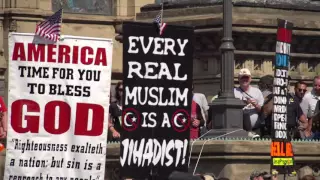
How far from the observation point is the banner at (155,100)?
15711 mm

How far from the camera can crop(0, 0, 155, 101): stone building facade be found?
112 feet

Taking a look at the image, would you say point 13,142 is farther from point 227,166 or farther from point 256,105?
point 256,105

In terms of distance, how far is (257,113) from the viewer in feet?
61.7

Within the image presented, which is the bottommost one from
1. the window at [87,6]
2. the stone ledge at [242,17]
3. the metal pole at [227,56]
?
the metal pole at [227,56]

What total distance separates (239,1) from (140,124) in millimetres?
4823

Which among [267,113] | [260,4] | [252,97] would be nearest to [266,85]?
[252,97]

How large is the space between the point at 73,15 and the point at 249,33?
48.3 ft

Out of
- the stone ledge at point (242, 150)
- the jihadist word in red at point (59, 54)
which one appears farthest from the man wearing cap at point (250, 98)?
the jihadist word in red at point (59, 54)

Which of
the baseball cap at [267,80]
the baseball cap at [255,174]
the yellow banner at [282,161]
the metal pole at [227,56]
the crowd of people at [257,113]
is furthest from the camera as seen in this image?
the baseball cap at [267,80]

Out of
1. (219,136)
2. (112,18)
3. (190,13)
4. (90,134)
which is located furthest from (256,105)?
(112,18)

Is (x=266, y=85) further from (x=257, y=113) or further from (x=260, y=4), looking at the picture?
(x=260, y=4)

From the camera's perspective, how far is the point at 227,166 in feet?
57.5

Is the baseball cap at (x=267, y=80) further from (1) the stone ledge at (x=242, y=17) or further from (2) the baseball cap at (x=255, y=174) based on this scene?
(2) the baseball cap at (x=255, y=174)

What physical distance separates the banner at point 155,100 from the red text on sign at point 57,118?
22.5 inches
